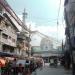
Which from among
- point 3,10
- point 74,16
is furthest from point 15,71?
point 3,10

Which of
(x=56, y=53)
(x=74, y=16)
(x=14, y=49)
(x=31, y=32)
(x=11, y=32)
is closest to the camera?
(x=74, y=16)

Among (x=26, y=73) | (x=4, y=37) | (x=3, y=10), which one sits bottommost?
(x=26, y=73)

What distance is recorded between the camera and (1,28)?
64.9 metres

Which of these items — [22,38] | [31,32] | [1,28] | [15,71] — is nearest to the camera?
[15,71]

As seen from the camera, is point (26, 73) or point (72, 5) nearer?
point (26, 73)

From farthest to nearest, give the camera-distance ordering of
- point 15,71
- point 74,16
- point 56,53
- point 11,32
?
point 56,53 → point 11,32 → point 74,16 → point 15,71

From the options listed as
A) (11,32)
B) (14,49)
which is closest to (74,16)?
(11,32)

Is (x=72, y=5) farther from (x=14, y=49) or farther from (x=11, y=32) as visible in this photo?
(x=14, y=49)

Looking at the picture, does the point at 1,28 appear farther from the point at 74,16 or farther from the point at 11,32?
the point at 74,16

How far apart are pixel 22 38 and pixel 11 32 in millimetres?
25345

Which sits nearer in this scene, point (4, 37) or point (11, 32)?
point (4, 37)

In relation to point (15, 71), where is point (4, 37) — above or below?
above

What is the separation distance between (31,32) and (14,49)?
11.4m

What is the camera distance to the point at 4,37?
225ft
